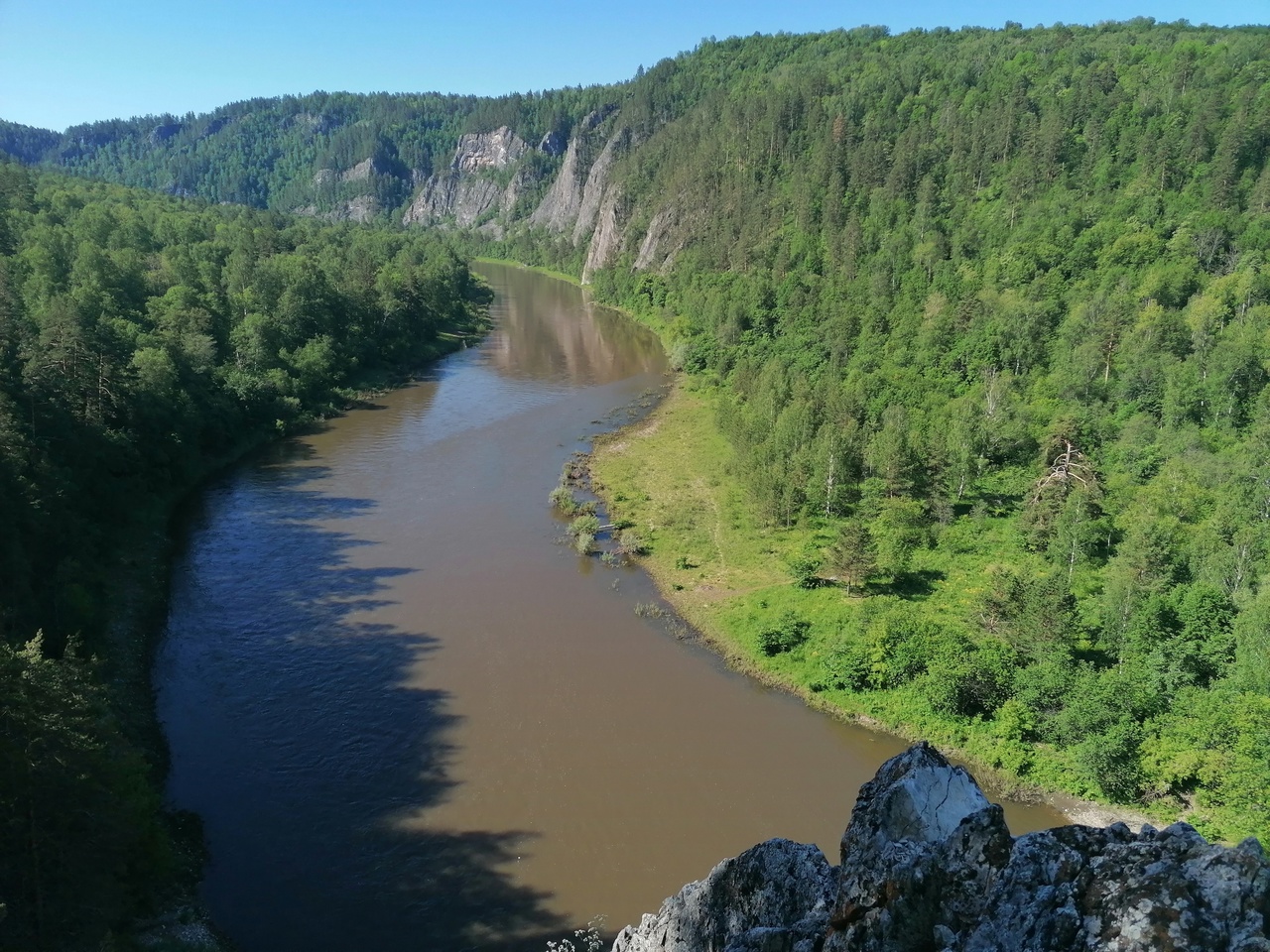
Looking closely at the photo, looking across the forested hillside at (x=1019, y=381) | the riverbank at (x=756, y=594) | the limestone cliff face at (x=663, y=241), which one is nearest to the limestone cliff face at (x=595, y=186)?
the limestone cliff face at (x=663, y=241)

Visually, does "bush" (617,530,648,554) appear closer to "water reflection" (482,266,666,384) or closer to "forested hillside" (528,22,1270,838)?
"forested hillside" (528,22,1270,838)

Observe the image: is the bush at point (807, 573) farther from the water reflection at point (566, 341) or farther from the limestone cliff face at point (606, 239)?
the limestone cliff face at point (606, 239)

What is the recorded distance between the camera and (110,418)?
133 ft

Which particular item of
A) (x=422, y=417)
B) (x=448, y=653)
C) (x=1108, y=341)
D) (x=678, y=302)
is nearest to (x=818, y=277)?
(x=678, y=302)

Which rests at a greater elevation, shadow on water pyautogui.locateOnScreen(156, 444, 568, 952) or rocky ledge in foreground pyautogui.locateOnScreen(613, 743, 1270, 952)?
rocky ledge in foreground pyautogui.locateOnScreen(613, 743, 1270, 952)

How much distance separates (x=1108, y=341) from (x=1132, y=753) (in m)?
38.0

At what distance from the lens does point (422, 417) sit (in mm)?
61594

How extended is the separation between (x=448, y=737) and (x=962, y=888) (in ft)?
68.4

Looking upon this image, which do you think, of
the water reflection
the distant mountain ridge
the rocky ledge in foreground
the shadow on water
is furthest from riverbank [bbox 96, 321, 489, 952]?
the water reflection

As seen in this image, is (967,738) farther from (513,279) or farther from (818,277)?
(513,279)

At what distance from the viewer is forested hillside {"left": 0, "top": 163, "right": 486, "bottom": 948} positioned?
14.7 m

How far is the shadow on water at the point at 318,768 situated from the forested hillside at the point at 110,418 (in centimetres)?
175

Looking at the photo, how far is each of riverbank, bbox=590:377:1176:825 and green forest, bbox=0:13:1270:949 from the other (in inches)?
8.6

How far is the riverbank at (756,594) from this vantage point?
2364 centimetres
